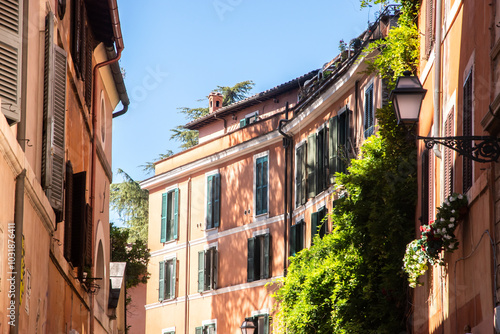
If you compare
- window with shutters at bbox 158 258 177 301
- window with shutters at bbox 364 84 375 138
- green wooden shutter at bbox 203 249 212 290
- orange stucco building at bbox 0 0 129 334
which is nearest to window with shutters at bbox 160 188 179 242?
window with shutters at bbox 158 258 177 301

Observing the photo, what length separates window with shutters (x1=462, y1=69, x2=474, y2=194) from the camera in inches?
364

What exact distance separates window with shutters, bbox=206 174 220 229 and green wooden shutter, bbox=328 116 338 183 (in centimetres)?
805

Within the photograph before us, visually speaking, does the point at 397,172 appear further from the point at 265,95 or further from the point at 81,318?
the point at 265,95

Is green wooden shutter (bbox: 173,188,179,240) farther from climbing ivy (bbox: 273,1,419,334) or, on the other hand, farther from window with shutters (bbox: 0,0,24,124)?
window with shutters (bbox: 0,0,24,124)

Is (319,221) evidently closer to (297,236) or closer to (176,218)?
(297,236)

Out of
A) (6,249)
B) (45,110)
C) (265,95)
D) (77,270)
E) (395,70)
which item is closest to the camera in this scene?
(6,249)

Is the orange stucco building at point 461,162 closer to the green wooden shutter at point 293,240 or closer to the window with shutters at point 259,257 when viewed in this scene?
the green wooden shutter at point 293,240

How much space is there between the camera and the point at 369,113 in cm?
2098

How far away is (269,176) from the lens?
28.9 m

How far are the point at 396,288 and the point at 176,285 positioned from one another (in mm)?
19055

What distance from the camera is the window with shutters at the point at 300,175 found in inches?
1037

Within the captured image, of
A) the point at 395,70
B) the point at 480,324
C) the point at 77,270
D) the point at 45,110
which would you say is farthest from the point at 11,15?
the point at 395,70

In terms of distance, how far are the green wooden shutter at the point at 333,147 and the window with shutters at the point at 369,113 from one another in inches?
97.3

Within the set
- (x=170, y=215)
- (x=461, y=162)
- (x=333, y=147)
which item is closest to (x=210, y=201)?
(x=170, y=215)
